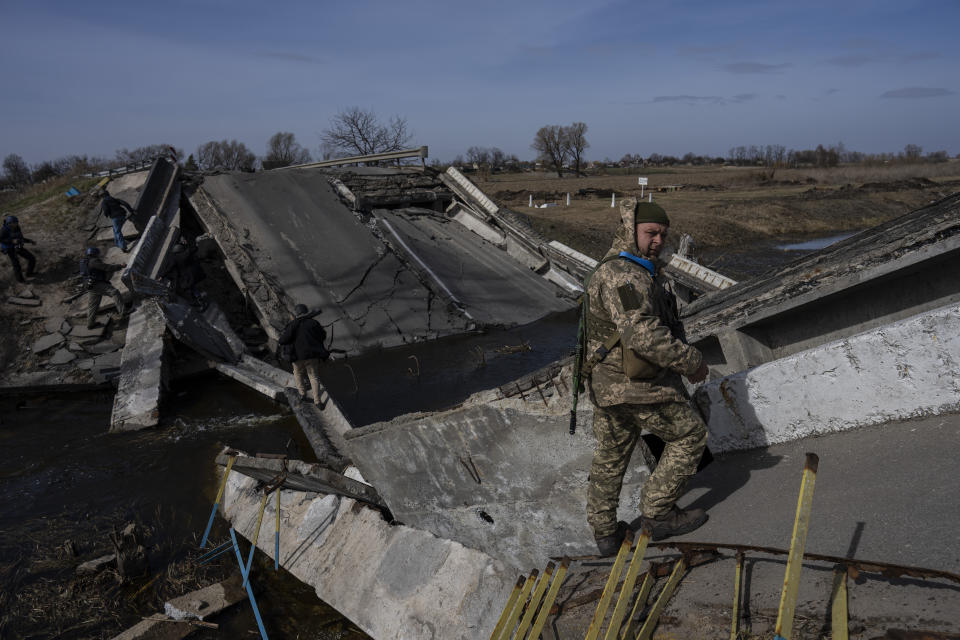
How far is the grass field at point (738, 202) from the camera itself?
23.2 meters

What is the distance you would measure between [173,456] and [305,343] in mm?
2001

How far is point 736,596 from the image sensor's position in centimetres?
239

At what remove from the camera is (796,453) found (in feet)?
11.7

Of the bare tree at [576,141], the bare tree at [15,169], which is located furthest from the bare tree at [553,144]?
the bare tree at [15,169]

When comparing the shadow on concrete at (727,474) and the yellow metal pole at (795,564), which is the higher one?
the yellow metal pole at (795,564)

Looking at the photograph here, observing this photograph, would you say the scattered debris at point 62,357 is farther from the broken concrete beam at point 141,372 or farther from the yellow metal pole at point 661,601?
the yellow metal pole at point 661,601

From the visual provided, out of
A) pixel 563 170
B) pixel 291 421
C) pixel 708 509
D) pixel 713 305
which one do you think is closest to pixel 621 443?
pixel 708 509

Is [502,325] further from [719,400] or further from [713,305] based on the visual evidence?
[719,400]

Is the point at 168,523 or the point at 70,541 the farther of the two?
the point at 168,523

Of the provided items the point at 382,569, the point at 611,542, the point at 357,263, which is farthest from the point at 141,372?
the point at 611,542

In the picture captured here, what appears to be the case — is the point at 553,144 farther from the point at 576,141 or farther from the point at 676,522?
the point at 676,522

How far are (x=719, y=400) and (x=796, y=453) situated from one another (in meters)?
0.50

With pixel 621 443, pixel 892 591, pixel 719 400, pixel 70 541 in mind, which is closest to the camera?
pixel 892 591

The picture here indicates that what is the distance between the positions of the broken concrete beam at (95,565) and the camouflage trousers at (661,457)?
4.05 m
